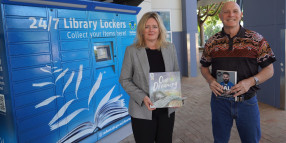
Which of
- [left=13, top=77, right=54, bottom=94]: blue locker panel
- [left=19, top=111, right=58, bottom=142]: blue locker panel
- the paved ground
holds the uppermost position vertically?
[left=13, top=77, right=54, bottom=94]: blue locker panel

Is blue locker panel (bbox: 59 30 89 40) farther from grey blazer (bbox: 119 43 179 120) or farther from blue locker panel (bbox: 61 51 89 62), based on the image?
grey blazer (bbox: 119 43 179 120)

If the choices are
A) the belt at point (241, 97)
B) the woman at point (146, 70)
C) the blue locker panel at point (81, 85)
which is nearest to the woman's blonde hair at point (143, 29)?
the woman at point (146, 70)

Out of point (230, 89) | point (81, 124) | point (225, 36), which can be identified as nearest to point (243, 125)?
point (230, 89)

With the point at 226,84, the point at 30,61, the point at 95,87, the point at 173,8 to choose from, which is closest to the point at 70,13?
the point at 30,61

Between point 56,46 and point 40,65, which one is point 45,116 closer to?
point 40,65

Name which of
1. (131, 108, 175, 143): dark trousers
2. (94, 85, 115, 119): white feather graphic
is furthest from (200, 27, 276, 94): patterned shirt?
(94, 85, 115, 119): white feather graphic

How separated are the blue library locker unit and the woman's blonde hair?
3.84 ft

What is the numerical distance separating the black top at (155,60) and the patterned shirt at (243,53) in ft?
1.67

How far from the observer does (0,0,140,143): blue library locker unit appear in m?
2.19

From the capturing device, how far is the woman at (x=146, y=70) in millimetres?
1760

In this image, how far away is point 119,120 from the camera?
343cm

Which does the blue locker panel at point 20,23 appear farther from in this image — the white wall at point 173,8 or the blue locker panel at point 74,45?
the white wall at point 173,8

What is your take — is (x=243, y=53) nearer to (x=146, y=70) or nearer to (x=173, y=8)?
(x=146, y=70)

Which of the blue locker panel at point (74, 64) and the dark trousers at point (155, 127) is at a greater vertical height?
the blue locker panel at point (74, 64)
